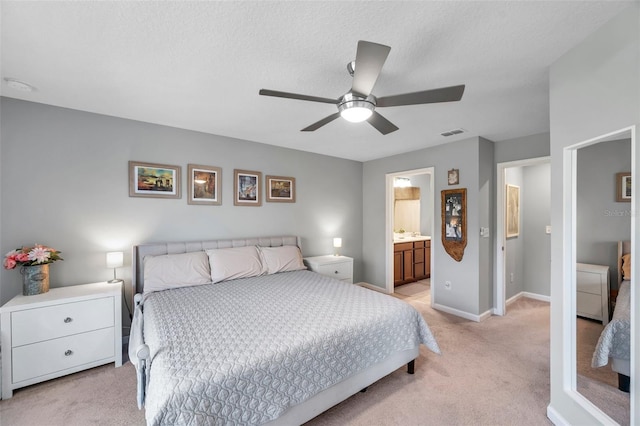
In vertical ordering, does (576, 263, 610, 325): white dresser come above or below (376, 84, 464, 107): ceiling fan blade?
below

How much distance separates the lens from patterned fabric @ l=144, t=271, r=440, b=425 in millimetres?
1279

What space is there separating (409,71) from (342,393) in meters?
2.37

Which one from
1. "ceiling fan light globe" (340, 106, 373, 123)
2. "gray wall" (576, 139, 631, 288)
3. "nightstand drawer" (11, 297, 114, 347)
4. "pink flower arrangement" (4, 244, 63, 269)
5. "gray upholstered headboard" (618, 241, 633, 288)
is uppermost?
"ceiling fan light globe" (340, 106, 373, 123)

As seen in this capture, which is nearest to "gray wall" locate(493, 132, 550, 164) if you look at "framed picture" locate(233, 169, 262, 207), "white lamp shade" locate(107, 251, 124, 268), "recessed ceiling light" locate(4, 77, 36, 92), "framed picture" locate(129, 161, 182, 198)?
"framed picture" locate(233, 169, 262, 207)

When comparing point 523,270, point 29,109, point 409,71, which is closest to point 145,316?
point 29,109

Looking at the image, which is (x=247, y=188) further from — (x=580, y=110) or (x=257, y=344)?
(x=580, y=110)

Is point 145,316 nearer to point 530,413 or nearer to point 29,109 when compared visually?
point 29,109

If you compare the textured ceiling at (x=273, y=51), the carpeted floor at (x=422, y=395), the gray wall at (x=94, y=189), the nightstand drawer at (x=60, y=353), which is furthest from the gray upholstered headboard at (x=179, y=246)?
the textured ceiling at (x=273, y=51)

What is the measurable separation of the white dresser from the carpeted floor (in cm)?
41

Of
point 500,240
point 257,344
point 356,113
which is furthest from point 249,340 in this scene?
point 500,240

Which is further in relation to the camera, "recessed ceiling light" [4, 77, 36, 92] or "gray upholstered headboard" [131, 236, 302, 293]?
"gray upholstered headboard" [131, 236, 302, 293]

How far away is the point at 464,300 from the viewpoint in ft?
11.8

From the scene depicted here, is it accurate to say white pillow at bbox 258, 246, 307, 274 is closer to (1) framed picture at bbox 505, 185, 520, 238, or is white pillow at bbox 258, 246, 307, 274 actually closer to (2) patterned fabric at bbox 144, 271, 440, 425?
(2) patterned fabric at bbox 144, 271, 440, 425

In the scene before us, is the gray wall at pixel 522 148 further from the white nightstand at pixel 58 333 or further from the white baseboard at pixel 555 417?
the white nightstand at pixel 58 333
